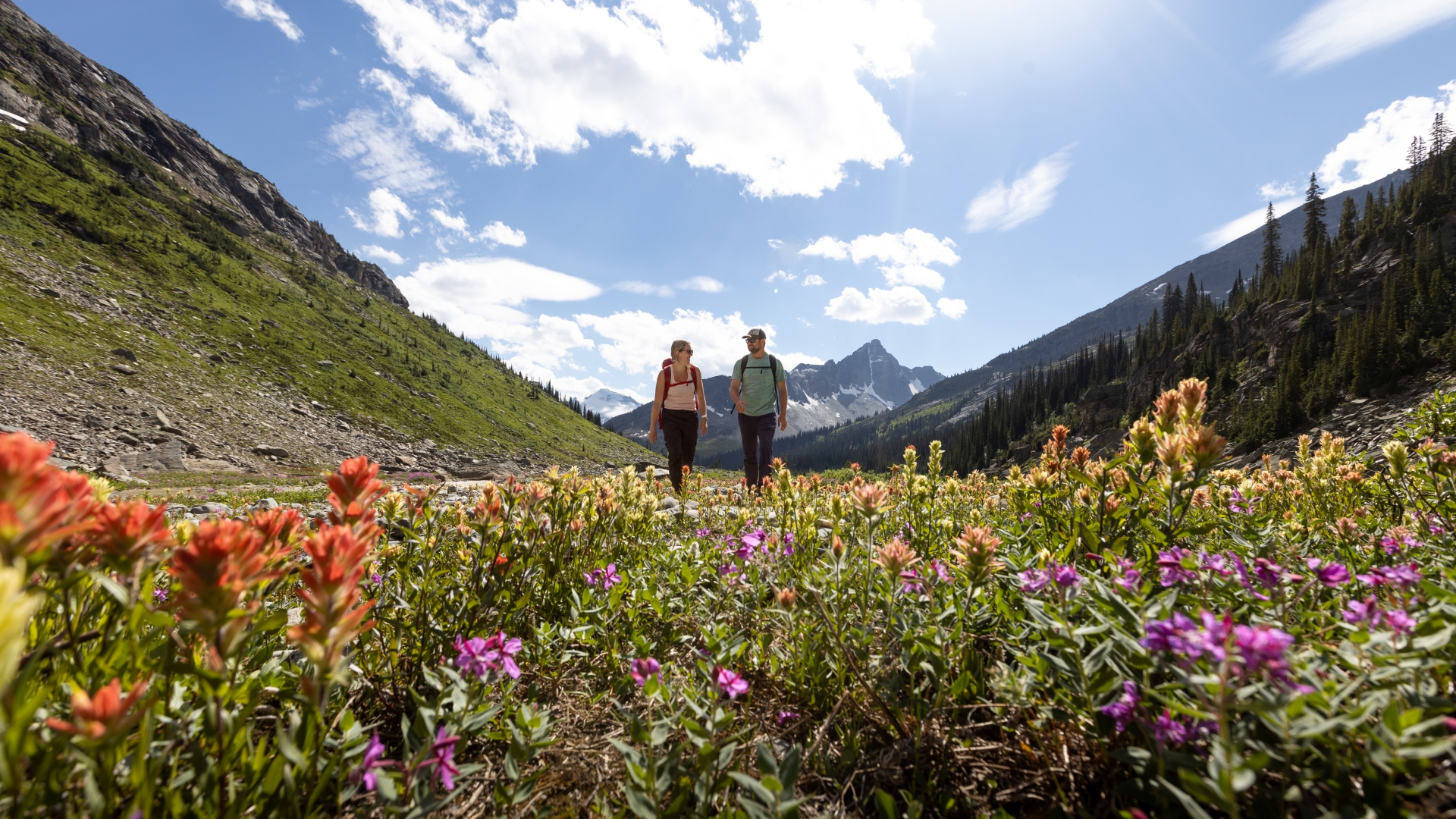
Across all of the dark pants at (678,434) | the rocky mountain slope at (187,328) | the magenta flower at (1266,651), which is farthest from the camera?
the rocky mountain slope at (187,328)

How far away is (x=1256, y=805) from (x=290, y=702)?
242 cm

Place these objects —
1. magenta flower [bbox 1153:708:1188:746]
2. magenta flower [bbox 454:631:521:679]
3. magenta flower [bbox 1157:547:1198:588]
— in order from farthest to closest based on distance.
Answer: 1. magenta flower [bbox 1157:547:1198:588]
2. magenta flower [bbox 454:631:521:679]
3. magenta flower [bbox 1153:708:1188:746]

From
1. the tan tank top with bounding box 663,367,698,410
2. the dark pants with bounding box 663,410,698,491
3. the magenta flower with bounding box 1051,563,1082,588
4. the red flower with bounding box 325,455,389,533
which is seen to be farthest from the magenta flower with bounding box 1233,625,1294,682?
the tan tank top with bounding box 663,367,698,410

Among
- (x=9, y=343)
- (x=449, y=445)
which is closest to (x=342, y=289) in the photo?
(x=449, y=445)

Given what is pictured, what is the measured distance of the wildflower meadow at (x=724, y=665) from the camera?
42.9 inches

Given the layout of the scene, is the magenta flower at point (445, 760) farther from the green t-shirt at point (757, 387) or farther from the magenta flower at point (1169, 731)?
the green t-shirt at point (757, 387)

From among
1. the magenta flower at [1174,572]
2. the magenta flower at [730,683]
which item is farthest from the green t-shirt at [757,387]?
the magenta flower at [730,683]

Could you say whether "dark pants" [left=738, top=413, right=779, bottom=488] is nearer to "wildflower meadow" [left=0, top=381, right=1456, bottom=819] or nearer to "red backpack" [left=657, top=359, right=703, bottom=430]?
"red backpack" [left=657, top=359, right=703, bottom=430]

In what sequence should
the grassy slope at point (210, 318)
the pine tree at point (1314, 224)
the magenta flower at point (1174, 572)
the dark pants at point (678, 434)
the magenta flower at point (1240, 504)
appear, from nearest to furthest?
the magenta flower at point (1174, 572)
the magenta flower at point (1240, 504)
the dark pants at point (678, 434)
the grassy slope at point (210, 318)
the pine tree at point (1314, 224)

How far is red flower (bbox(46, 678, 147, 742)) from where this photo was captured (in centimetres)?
90

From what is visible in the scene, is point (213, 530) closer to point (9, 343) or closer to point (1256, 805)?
point (1256, 805)

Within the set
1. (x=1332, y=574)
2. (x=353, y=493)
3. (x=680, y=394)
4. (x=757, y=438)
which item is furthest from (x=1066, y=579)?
(x=757, y=438)

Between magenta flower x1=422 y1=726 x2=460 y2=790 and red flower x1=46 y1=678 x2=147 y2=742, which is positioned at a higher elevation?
red flower x1=46 y1=678 x2=147 y2=742

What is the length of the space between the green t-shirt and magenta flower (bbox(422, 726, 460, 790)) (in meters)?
8.39
